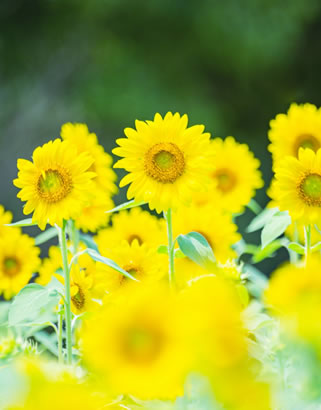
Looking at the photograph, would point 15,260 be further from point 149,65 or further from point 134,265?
point 149,65

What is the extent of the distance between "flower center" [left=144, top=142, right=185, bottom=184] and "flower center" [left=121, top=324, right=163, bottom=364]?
432 mm

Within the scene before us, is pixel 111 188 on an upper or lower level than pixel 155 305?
upper

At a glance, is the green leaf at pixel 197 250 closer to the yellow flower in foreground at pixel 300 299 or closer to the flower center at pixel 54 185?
the flower center at pixel 54 185

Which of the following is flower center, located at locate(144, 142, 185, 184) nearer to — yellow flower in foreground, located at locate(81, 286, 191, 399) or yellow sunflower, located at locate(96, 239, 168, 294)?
yellow sunflower, located at locate(96, 239, 168, 294)

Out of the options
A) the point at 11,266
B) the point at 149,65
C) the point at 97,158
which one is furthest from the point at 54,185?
the point at 149,65

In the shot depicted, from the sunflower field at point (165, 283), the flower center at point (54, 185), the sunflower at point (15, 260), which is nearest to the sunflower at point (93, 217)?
the sunflower field at point (165, 283)

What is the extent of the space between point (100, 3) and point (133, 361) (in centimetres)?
399

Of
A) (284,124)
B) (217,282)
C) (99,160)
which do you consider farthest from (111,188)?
(217,282)

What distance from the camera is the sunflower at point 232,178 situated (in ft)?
3.55

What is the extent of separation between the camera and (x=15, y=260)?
104cm

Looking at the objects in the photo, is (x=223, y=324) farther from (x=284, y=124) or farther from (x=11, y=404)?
(x=284, y=124)

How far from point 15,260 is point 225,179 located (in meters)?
0.37

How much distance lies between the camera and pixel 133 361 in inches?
12.0

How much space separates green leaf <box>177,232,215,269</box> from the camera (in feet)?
2.26
